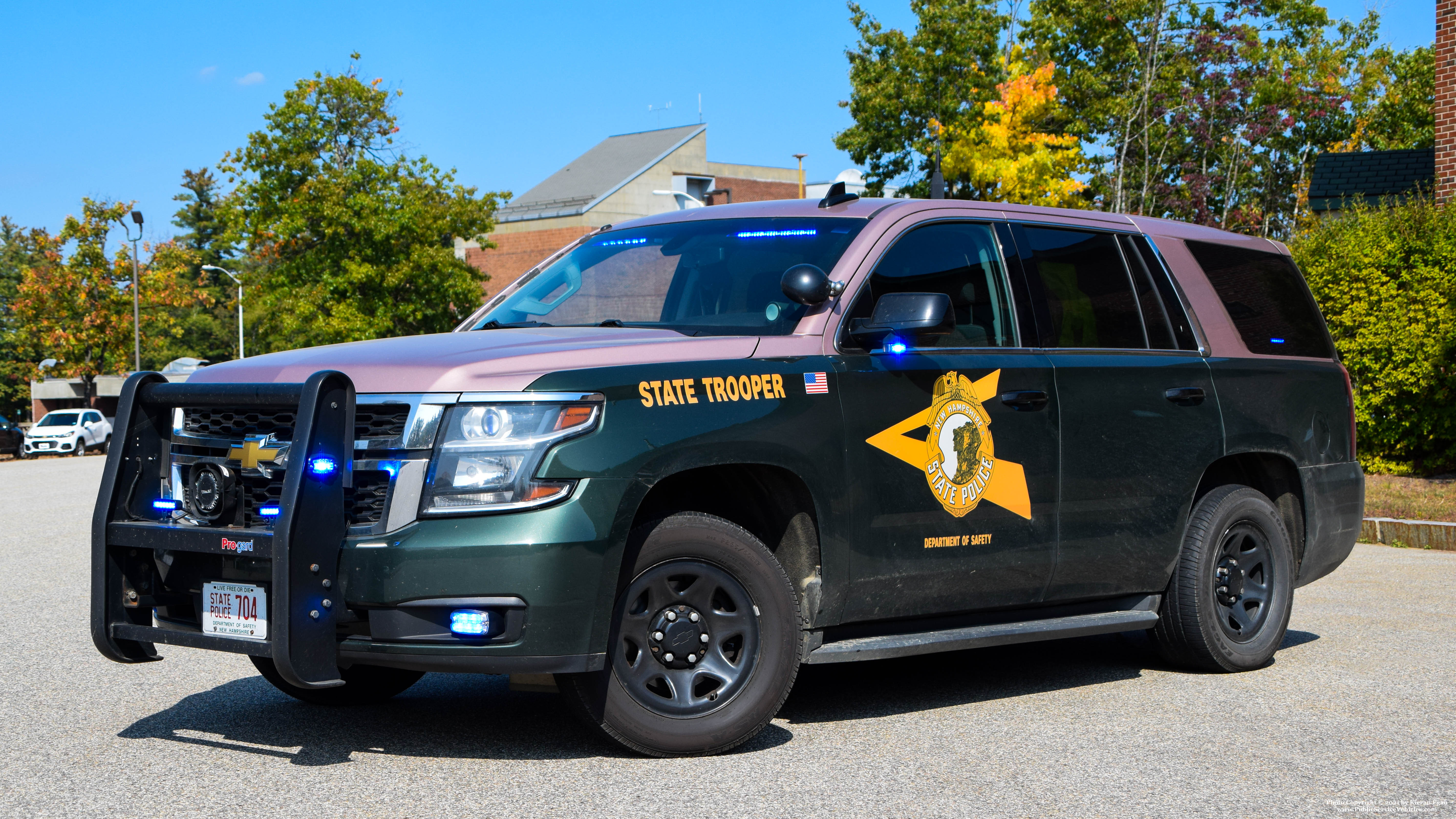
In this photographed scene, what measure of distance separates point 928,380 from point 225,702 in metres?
3.26

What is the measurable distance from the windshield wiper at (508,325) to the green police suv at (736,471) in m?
0.03

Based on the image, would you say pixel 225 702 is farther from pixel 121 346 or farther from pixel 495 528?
pixel 121 346

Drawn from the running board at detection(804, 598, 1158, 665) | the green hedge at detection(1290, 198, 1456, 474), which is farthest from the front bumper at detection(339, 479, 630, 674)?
the green hedge at detection(1290, 198, 1456, 474)

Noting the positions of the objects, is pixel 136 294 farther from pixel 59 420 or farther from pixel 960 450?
pixel 960 450

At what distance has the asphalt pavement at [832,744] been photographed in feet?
14.1

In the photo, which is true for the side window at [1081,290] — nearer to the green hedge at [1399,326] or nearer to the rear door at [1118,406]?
the rear door at [1118,406]

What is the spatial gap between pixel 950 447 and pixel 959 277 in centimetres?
78

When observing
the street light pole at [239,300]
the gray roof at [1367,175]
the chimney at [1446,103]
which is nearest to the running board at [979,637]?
the chimney at [1446,103]

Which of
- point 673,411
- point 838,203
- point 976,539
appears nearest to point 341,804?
point 673,411

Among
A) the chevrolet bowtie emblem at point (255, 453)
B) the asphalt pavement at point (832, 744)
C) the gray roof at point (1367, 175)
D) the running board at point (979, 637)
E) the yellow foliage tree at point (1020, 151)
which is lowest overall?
the asphalt pavement at point (832, 744)

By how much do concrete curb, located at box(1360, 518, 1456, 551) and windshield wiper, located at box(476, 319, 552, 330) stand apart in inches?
334

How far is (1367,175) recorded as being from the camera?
26.9 metres

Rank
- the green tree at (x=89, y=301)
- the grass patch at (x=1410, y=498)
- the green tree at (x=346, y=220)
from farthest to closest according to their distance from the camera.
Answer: the green tree at (x=89, y=301), the green tree at (x=346, y=220), the grass patch at (x=1410, y=498)

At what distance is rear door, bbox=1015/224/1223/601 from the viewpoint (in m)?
5.85
